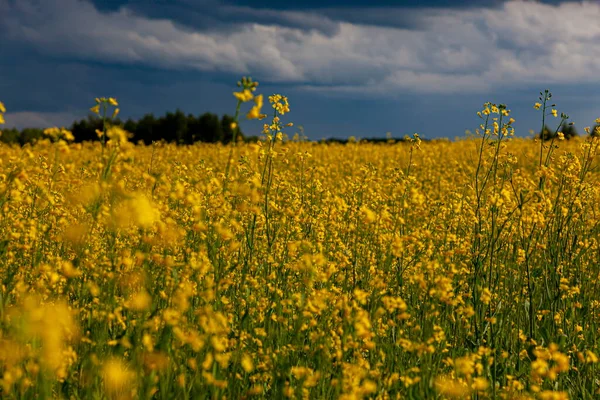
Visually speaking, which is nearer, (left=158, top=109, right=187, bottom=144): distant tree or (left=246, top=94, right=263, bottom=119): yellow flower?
(left=246, top=94, right=263, bottom=119): yellow flower

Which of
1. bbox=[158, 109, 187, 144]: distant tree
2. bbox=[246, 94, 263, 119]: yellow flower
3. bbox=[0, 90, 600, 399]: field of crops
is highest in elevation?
bbox=[158, 109, 187, 144]: distant tree

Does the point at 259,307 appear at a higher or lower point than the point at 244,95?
lower

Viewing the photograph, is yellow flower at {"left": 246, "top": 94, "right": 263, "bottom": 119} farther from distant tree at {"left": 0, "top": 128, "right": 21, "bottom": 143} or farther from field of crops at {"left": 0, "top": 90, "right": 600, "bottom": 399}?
distant tree at {"left": 0, "top": 128, "right": 21, "bottom": 143}

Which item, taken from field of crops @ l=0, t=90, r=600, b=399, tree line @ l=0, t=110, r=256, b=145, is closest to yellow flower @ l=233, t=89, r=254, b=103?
field of crops @ l=0, t=90, r=600, b=399

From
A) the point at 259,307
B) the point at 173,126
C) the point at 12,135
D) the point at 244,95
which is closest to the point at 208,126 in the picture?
the point at 173,126

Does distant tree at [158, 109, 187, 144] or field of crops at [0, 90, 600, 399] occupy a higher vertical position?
distant tree at [158, 109, 187, 144]

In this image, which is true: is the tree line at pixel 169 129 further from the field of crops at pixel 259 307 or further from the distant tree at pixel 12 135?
the field of crops at pixel 259 307

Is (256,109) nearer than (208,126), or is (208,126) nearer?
(256,109)

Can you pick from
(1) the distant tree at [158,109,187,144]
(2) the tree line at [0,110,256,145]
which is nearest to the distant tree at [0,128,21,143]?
(2) the tree line at [0,110,256,145]

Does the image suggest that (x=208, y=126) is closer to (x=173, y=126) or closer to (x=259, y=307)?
(x=173, y=126)

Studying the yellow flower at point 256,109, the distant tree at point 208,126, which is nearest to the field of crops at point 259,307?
the yellow flower at point 256,109

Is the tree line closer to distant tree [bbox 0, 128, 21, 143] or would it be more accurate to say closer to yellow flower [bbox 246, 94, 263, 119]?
distant tree [bbox 0, 128, 21, 143]

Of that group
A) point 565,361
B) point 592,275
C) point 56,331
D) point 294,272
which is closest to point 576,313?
point 592,275

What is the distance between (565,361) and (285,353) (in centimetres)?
145
